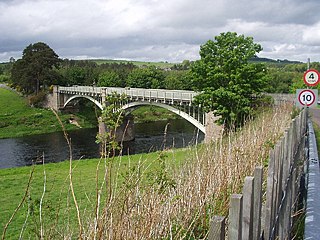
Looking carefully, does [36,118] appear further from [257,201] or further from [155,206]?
[257,201]

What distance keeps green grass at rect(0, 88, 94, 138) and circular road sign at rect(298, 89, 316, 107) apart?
40.0m

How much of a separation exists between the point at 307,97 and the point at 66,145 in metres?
28.8

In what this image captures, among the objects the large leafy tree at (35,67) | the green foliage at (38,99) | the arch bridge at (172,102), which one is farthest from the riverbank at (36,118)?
the arch bridge at (172,102)

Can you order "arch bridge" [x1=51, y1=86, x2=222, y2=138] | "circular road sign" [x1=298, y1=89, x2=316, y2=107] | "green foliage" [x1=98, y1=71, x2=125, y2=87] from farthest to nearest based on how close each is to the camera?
"green foliage" [x1=98, y1=71, x2=125, y2=87]
"arch bridge" [x1=51, y1=86, x2=222, y2=138]
"circular road sign" [x1=298, y1=89, x2=316, y2=107]

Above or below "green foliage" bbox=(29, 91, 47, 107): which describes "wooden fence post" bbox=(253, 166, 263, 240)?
above

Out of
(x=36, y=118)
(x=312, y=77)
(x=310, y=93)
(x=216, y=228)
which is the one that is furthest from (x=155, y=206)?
(x=36, y=118)

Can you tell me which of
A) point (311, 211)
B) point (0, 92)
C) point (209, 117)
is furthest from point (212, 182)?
point (0, 92)

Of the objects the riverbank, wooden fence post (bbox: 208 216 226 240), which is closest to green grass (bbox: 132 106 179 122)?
the riverbank

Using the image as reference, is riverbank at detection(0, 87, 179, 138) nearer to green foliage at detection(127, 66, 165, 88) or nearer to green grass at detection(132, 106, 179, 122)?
green grass at detection(132, 106, 179, 122)

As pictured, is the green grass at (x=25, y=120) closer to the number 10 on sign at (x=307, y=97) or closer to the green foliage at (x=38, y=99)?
the green foliage at (x=38, y=99)

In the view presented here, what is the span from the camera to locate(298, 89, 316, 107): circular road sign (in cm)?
997

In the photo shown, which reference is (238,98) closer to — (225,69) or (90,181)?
(225,69)

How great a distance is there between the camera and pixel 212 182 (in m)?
3.59

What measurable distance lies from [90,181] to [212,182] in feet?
32.1
